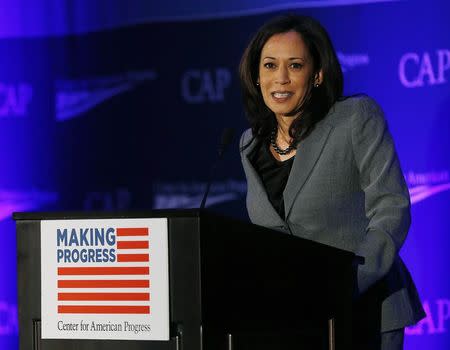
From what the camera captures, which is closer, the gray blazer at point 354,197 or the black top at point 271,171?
the gray blazer at point 354,197

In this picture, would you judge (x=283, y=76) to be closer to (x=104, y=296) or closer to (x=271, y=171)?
(x=271, y=171)

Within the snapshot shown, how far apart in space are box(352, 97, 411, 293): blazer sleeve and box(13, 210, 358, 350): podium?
16 centimetres

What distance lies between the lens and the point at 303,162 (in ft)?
7.54

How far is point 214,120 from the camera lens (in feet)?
14.4

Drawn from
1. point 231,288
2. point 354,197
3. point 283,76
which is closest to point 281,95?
point 283,76

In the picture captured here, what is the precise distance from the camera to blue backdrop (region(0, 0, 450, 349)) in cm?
409

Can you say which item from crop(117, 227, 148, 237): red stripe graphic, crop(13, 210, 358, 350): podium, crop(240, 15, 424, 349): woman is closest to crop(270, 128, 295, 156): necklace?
crop(240, 15, 424, 349): woman

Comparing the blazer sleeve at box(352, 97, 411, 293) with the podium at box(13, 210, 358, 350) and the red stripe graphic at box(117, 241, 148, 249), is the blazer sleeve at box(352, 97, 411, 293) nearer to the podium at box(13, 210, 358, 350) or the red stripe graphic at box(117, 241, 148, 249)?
the podium at box(13, 210, 358, 350)

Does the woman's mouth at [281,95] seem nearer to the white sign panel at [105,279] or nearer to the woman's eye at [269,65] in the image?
the woman's eye at [269,65]

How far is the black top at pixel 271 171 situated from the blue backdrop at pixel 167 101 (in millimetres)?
1754

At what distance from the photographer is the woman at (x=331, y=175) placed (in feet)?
7.25

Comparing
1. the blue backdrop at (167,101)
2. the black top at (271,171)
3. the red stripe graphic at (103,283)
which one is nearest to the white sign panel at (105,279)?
the red stripe graphic at (103,283)

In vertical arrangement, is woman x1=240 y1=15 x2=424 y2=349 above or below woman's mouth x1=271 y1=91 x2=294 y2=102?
below

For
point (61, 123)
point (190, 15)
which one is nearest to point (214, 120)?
point (190, 15)
